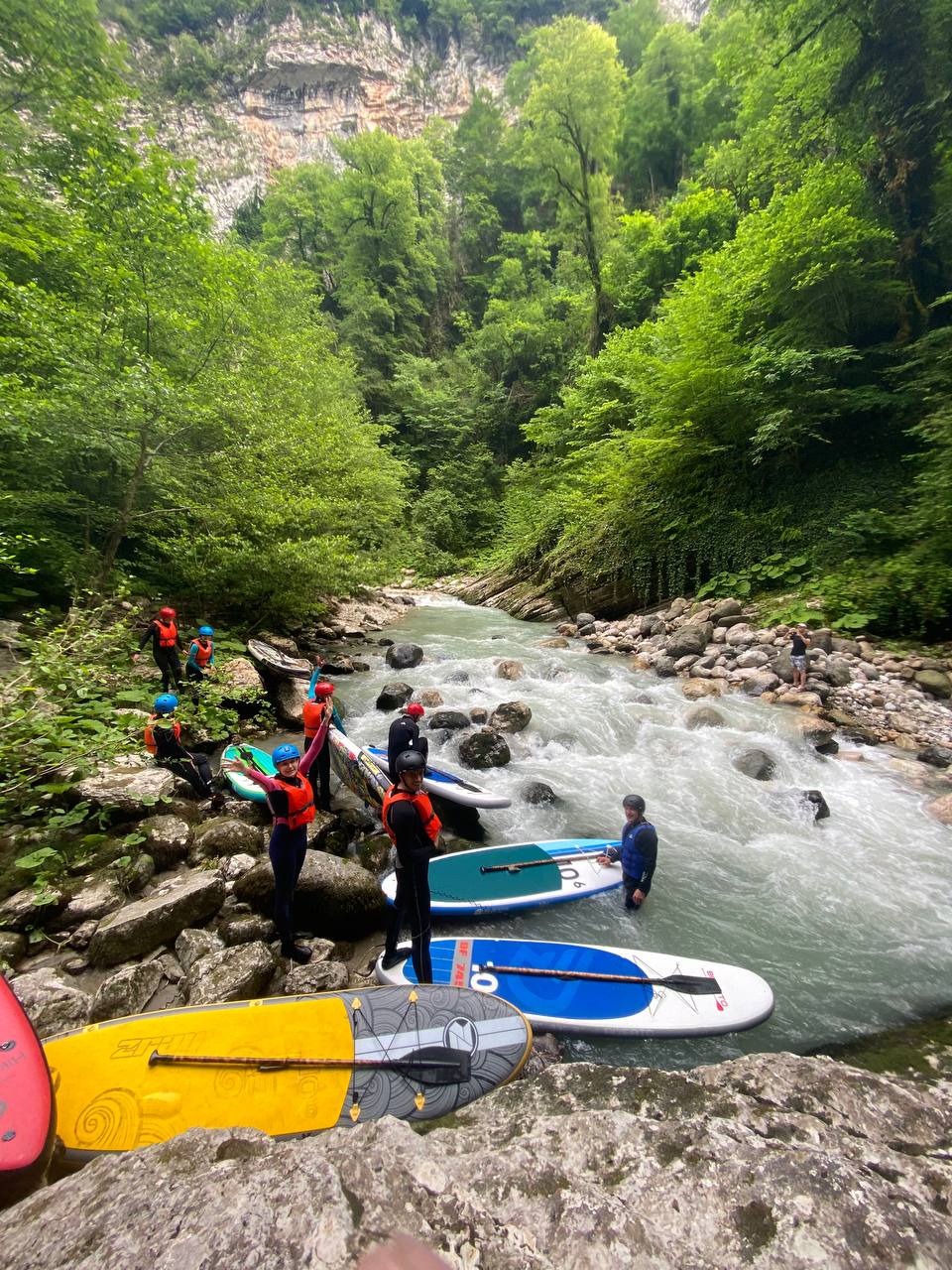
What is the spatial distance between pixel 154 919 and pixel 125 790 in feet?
5.86

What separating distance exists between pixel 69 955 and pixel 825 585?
39.9 feet

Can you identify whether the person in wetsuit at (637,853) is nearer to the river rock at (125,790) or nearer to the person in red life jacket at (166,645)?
the river rock at (125,790)

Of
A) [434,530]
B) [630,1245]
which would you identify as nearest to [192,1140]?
[630,1245]

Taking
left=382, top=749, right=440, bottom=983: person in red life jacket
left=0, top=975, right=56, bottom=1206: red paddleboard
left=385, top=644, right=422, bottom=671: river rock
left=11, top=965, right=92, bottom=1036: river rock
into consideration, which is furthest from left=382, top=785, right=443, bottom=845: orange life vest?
left=385, top=644, right=422, bottom=671: river rock

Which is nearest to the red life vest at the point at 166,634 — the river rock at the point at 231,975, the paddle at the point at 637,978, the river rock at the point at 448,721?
the river rock at the point at 448,721

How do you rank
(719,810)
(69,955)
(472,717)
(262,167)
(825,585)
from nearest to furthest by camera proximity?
(69,955) < (719,810) < (472,717) < (825,585) < (262,167)

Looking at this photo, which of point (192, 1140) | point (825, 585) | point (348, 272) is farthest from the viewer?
point (348, 272)

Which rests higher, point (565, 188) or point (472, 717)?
point (565, 188)

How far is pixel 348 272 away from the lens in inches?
1189

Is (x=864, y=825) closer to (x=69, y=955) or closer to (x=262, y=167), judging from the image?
(x=69, y=955)

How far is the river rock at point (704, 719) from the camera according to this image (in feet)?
24.5

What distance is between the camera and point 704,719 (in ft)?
24.6

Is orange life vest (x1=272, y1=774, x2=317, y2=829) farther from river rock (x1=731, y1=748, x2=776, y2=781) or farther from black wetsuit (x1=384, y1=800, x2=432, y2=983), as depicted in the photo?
river rock (x1=731, y1=748, x2=776, y2=781)

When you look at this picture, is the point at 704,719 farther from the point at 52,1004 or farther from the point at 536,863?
the point at 52,1004
